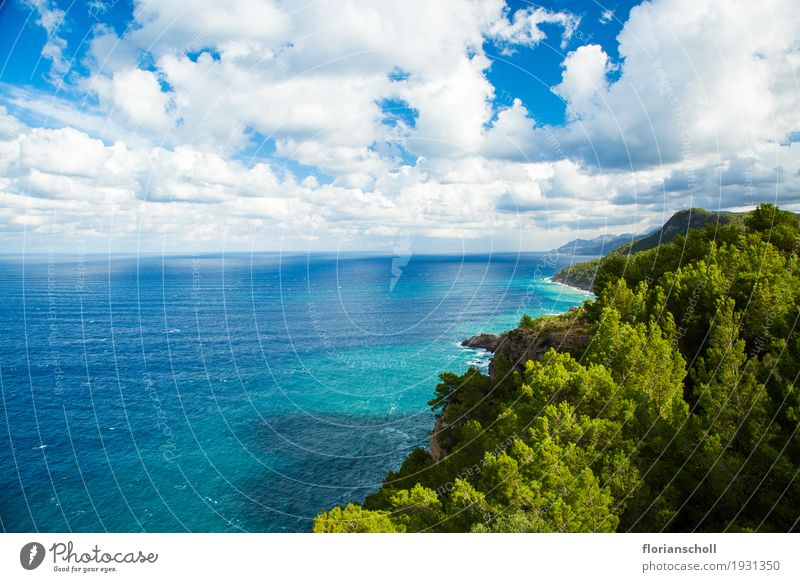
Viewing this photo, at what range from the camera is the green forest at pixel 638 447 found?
16.0 m

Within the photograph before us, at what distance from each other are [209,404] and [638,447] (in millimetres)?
55196

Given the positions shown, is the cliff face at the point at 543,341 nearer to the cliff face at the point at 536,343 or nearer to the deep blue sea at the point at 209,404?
the cliff face at the point at 536,343

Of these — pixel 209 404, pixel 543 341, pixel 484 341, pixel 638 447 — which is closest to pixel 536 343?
pixel 543 341

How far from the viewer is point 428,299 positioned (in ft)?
424

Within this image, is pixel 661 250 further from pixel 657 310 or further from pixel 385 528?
pixel 385 528

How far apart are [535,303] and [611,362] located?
360 ft

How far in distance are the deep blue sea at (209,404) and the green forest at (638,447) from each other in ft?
26.1

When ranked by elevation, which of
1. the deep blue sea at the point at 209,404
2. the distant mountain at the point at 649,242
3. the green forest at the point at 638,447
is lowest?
the deep blue sea at the point at 209,404

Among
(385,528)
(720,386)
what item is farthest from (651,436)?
(385,528)

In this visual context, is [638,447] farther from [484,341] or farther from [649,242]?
[649,242]

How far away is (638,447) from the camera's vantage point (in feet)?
60.4

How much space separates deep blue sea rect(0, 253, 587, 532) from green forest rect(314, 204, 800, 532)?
7.97 m

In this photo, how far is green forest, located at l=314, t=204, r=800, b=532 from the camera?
16031mm

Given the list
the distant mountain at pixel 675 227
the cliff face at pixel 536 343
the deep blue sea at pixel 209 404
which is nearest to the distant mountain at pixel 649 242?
the distant mountain at pixel 675 227
